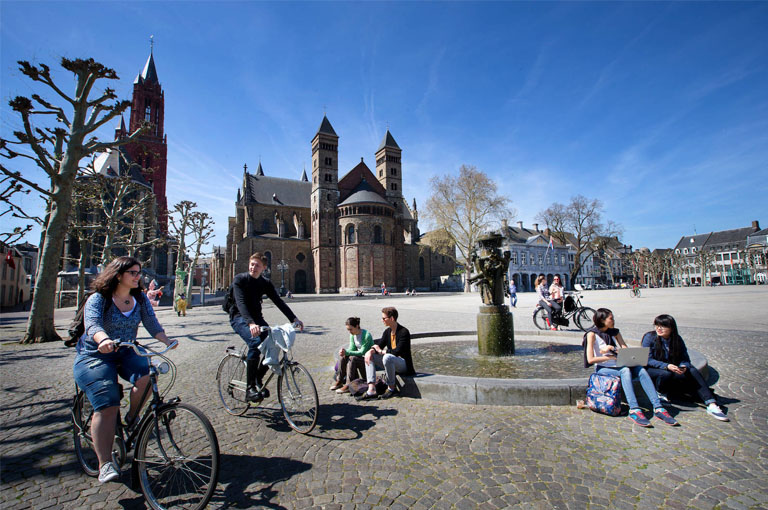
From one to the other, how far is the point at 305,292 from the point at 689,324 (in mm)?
46533

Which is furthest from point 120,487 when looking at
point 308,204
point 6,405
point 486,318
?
point 308,204

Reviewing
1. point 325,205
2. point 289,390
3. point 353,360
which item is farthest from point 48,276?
point 325,205

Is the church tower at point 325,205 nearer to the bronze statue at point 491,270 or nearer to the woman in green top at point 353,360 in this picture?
the bronze statue at point 491,270

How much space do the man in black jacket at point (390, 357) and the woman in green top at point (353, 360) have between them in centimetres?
15

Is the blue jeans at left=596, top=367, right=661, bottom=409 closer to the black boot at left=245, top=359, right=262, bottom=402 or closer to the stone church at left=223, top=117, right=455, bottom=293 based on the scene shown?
the black boot at left=245, top=359, right=262, bottom=402

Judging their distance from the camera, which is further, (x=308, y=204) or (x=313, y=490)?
(x=308, y=204)

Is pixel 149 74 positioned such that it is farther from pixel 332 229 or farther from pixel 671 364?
pixel 671 364

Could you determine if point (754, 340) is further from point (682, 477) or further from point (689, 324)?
point (682, 477)

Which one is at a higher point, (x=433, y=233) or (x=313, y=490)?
(x=433, y=233)

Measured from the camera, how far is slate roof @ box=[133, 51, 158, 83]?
56688mm

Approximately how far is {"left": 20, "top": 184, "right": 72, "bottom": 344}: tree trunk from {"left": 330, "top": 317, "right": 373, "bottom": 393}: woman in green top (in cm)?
1007

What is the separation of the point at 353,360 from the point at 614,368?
3.23 meters

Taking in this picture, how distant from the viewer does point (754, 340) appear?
7.98 meters

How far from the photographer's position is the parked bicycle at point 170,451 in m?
2.47
